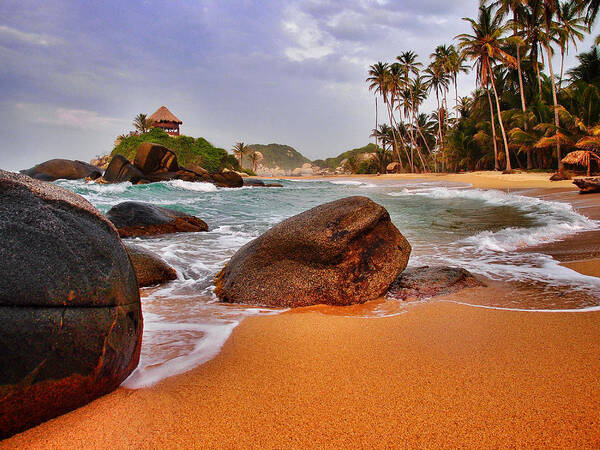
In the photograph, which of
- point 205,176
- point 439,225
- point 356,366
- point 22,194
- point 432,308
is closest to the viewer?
point 22,194

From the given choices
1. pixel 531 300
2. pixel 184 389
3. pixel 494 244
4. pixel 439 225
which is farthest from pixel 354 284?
pixel 439 225

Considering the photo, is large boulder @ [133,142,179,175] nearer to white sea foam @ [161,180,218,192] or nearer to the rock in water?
white sea foam @ [161,180,218,192]

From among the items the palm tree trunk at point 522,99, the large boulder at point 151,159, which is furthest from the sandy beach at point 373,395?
the palm tree trunk at point 522,99

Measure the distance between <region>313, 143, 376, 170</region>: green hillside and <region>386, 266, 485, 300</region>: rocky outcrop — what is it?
111 m

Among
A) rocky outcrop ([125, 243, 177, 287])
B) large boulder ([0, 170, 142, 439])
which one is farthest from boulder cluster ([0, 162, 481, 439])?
rocky outcrop ([125, 243, 177, 287])

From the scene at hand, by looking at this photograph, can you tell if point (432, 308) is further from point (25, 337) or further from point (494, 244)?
point (494, 244)

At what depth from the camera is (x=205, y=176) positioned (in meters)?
30.3

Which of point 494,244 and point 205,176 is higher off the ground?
point 205,176

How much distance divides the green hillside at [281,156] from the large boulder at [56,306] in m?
162

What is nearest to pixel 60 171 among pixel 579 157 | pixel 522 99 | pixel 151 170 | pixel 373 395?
pixel 151 170

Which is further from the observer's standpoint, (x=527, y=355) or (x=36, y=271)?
(x=527, y=355)

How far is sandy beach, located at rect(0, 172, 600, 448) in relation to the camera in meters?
1.32

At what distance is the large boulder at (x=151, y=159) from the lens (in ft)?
89.7

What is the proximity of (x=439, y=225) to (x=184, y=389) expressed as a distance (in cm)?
795
